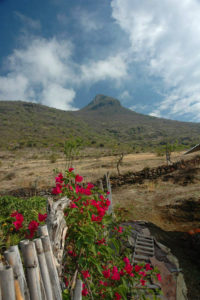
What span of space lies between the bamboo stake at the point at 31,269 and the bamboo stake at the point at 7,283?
0.48 ft

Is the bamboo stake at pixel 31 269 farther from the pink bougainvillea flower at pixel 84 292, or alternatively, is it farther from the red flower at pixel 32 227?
the pink bougainvillea flower at pixel 84 292

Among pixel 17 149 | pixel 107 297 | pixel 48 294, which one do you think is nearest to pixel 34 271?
pixel 48 294

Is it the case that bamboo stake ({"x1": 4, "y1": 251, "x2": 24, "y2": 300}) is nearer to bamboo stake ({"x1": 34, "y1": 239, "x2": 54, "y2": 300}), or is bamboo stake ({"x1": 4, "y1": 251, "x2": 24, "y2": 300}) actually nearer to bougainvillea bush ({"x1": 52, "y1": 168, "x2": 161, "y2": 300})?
bamboo stake ({"x1": 34, "y1": 239, "x2": 54, "y2": 300})

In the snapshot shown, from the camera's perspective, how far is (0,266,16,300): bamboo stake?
0.86 meters

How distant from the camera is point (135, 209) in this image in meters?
7.68

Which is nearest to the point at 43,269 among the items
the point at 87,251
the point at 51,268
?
the point at 51,268

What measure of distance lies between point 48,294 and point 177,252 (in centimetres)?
444

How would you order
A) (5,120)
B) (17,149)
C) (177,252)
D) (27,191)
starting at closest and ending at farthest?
(177,252), (27,191), (17,149), (5,120)

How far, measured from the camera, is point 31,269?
1057 mm

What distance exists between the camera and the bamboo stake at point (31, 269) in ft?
3.40

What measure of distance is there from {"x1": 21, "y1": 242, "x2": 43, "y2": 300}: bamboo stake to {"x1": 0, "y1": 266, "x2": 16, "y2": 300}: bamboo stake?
0.48ft

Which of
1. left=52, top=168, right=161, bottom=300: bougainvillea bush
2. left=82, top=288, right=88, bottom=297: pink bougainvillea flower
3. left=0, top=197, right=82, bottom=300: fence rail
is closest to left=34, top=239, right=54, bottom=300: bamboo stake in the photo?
left=0, top=197, right=82, bottom=300: fence rail

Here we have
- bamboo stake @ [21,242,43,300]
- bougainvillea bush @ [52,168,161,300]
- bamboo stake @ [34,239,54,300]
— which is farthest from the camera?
bougainvillea bush @ [52,168,161,300]

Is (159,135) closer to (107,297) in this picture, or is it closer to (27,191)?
(27,191)
